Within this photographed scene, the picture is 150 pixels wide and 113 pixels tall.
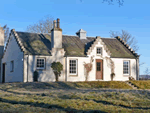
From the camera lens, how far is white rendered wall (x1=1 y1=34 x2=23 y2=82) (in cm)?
2764

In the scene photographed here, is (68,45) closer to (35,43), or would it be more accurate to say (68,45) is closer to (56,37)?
(56,37)

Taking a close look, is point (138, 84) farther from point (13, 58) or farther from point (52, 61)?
point (13, 58)

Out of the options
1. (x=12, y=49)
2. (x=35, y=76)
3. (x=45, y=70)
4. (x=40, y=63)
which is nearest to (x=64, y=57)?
(x=45, y=70)

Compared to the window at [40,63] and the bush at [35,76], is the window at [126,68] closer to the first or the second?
the window at [40,63]

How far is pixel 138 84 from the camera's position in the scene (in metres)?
27.1

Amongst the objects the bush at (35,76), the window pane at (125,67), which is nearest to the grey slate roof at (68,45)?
the window pane at (125,67)

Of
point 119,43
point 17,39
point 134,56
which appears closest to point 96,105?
point 17,39

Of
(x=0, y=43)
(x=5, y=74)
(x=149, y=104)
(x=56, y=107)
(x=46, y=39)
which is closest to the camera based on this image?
(x=56, y=107)

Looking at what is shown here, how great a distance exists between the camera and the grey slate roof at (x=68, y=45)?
92.6 ft

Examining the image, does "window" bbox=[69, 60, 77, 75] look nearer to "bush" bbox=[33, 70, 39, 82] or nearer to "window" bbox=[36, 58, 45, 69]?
"window" bbox=[36, 58, 45, 69]

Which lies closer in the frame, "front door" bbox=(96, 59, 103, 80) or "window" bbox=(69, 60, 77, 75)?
"window" bbox=(69, 60, 77, 75)

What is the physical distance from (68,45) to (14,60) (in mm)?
7434

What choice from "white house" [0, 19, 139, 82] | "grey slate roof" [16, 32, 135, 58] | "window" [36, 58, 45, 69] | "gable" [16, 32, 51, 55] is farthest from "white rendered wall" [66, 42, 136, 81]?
"gable" [16, 32, 51, 55]

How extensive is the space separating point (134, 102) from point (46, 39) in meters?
21.1
